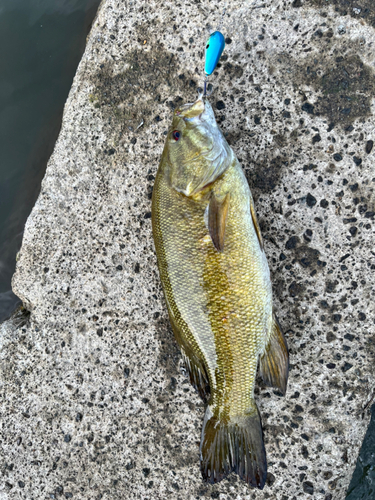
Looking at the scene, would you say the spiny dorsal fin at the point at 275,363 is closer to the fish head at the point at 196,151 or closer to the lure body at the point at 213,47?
the fish head at the point at 196,151

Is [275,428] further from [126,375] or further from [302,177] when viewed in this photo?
[302,177]

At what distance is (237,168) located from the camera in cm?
193

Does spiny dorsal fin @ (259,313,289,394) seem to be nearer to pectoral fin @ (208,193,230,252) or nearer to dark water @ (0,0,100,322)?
pectoral fin @ (208,193,230,252)

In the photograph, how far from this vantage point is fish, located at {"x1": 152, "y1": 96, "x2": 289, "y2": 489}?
1814 mm

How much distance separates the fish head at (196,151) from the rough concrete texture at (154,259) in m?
0.37

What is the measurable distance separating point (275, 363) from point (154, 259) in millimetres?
1090

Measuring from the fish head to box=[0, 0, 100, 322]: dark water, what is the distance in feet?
4.96

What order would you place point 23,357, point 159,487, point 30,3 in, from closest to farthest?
point 159,487 < point 23,357 < point 30,3

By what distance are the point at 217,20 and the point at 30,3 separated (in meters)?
1.77

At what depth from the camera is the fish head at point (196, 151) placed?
1868 mm

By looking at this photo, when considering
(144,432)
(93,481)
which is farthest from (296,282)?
(93,481)

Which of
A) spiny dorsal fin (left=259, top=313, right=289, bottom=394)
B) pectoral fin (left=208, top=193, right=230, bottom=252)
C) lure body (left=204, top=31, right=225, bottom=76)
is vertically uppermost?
lure body (left=204, top=31, right=225, bottom=76)


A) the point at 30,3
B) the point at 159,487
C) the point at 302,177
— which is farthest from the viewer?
the point at 30,3

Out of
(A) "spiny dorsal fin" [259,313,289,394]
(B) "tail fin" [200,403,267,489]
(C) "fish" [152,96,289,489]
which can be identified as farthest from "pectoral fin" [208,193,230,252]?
(B) "tail fin" [200,403,267,489]
